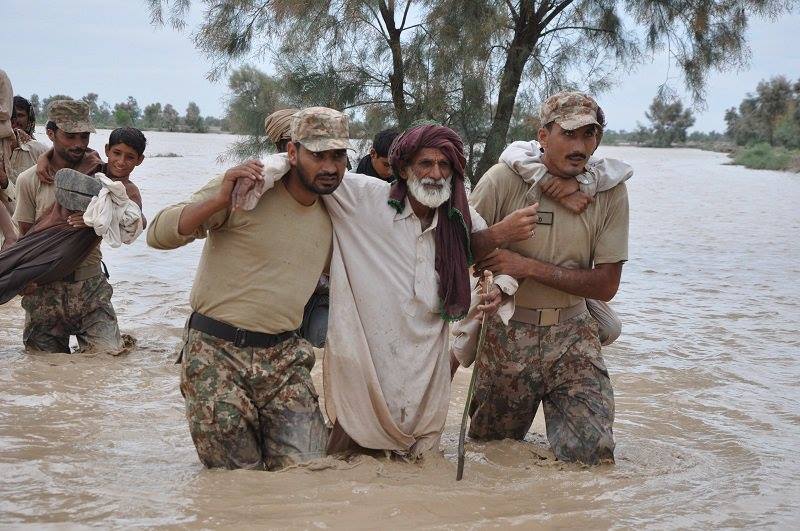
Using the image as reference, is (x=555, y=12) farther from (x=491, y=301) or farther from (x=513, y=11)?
(x=491, y=301)

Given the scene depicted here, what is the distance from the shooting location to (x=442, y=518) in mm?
4051

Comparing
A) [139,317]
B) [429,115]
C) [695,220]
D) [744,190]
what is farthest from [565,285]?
[744,190]

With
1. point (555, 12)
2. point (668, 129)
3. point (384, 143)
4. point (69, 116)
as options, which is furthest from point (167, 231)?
point (668, 129)

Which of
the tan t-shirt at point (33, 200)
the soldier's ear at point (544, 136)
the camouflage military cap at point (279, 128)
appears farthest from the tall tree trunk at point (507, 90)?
the soldier's ear at point (544, 136)

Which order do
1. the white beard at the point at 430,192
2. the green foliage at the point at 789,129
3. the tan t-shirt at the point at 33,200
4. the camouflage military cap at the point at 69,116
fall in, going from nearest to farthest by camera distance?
the white beard at the point at 430,192, the camouflage military cap at the point at 69,116, the tan t-shirt at the point at 33,200, the green foliage at the point at 789,129

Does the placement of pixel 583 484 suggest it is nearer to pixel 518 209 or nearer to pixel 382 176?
pixel 518 209

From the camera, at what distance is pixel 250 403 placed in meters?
4.38

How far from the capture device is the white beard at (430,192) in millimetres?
4410

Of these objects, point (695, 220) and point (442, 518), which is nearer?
point (442, 518)

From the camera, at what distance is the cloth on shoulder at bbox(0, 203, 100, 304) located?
6387 millimetres

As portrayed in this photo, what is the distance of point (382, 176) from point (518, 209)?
1918 mm

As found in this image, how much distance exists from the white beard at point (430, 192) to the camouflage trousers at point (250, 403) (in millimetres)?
858

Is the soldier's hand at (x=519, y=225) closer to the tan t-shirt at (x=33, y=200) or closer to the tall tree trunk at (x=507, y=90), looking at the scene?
the tan t-shirt at (x=33, y=200)

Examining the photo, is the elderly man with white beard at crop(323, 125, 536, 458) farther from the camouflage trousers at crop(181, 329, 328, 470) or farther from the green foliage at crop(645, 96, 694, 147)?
the green foliage at crop(645, 96, 694, 147)
